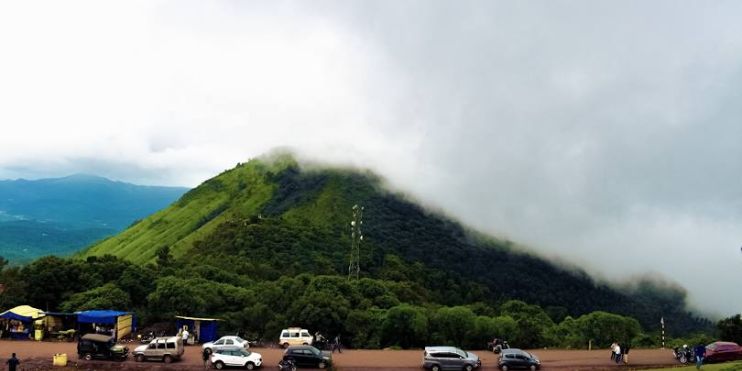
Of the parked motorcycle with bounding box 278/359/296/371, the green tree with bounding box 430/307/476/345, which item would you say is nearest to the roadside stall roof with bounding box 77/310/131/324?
the parked motorcycle with bounding box 278/359/296/371

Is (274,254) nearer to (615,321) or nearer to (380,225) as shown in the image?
(380,225)

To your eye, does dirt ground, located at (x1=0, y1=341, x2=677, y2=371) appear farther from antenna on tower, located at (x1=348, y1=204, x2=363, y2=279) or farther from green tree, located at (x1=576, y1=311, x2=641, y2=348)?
antenna on tower, located at (x1=348, y1=204, x2=363, y2=279)

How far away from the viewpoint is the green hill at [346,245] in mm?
111625

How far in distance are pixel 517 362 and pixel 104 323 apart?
107 ft

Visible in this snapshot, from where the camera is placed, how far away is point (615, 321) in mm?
58594

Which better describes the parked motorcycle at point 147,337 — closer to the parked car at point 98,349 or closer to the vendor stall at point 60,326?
the vendor stall at point 60,326

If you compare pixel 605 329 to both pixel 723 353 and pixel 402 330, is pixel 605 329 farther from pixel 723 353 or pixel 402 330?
pixel 402 330

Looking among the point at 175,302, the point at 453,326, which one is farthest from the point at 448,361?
the point at 175,302

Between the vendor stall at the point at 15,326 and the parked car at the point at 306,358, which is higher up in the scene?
the vendor stall at the point at 15,326

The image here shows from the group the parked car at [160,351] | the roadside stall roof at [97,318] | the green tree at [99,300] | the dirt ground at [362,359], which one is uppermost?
the green tree at [99,300]

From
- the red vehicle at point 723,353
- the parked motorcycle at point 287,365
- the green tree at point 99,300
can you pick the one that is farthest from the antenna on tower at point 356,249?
the red vehicle at point 723,353

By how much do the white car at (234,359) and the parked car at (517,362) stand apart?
53.2ft

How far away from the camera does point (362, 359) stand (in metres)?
44.3

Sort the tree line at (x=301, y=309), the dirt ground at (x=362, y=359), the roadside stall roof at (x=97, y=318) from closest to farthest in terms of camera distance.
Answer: the dirt ground at (x=362, y=359)
the roadside stall roof at (x=97, y=318)
the tree line at (x=301, y=309)
